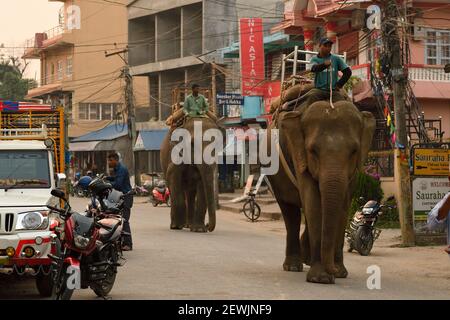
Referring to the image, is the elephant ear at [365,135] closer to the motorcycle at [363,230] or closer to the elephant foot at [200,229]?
the motorcycle at [363,230]

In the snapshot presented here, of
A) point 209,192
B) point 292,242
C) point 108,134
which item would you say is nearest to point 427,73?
point 209,192

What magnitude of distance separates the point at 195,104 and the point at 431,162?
5885 millimetres

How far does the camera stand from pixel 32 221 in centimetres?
1079

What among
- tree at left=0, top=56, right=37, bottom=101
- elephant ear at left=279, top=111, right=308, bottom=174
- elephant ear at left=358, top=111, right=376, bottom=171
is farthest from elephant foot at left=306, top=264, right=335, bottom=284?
tree at left=0, top=56, right=37, bottom=101

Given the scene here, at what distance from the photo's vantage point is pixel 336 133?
11.9 metres

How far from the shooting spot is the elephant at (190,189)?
2162 centimetres

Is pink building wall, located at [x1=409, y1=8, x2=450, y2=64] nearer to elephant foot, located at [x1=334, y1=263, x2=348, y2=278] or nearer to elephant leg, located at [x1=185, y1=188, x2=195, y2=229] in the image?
elephant leg, located at [x1=185, y1=188, x2=195, y2=229]

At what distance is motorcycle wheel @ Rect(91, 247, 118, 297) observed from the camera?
35.3ft

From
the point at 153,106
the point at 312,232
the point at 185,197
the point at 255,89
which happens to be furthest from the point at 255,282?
the point at 153,106

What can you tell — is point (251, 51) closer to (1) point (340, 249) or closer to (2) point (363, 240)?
(2) point (363, 240)

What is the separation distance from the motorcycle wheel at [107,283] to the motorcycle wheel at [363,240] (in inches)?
285

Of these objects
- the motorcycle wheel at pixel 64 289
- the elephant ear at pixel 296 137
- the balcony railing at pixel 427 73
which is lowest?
the motorcycle wheel at pixel 64 289

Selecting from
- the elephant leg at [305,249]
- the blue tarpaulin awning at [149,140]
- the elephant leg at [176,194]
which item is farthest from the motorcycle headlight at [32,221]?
the blue tarpaulin awning at [149,140]

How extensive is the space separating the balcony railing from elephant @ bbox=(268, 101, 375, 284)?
18.3 m
